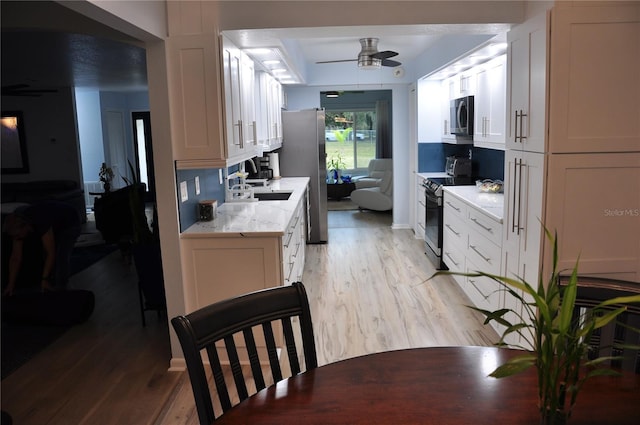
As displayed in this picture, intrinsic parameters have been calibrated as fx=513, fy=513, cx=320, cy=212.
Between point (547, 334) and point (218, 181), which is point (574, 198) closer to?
point (547, 334)

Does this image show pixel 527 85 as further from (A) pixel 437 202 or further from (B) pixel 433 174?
(B) pixel 433 174

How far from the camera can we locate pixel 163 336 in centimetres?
381

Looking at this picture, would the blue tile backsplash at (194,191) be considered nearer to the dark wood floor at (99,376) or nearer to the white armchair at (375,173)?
the dark wood floor at (99,376)

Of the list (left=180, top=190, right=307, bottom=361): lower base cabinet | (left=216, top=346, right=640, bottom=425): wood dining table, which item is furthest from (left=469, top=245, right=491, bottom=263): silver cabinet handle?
(left=216, top=346, right=640, bottom=425): wood dining table

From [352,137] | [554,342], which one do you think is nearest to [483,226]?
[554,342]

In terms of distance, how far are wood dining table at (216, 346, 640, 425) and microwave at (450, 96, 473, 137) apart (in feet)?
12.6

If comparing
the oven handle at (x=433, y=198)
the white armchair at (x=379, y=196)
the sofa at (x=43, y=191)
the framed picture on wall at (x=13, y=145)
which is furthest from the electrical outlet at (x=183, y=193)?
the framed picture on wall at (x=13, y=145)

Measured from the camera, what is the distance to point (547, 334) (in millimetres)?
1044

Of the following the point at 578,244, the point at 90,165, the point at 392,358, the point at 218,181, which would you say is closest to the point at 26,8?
the point at 218,181

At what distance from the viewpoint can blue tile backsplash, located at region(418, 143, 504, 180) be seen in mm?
5262

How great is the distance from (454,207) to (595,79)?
2172 mm

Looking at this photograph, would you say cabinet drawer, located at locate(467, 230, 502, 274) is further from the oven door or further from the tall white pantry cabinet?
the oven door

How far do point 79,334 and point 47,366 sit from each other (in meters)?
0.55

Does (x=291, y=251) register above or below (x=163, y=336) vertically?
above
